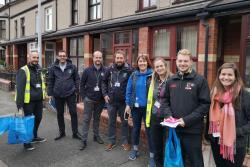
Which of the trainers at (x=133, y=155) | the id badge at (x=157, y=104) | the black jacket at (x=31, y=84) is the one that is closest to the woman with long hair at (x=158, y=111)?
the id badge at (x=157, y=104)

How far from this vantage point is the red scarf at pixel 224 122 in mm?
3033

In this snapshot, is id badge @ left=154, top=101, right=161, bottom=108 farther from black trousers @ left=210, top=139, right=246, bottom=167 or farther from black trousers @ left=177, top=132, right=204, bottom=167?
black trousers @ left=210, top=139, right=246, bottom=167

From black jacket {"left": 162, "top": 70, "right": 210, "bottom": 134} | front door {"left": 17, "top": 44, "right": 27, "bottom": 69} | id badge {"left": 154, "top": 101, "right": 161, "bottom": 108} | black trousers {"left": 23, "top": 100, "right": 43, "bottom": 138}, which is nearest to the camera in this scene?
black jacket {"left": 162, "top": 70, "right": 210, "bottom": 134}

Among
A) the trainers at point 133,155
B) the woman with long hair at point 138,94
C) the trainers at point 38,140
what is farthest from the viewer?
the trainers at point 38,140

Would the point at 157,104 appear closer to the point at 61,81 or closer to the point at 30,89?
the point at 61,81

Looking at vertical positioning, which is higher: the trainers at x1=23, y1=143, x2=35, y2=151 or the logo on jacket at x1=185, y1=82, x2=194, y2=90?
the logo on jacket at x1=185, y1=82, x2=194, y2=90

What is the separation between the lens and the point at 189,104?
340cm

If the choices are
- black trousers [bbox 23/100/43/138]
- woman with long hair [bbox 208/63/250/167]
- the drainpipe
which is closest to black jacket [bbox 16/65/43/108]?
black trousers [bbox 23/100/43/138]

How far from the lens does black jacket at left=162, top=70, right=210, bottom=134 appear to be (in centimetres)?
333

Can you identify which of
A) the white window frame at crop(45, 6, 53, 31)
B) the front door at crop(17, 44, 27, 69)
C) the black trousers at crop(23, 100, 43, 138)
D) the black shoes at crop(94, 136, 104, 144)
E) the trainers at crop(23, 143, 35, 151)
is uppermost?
the white window frame at crop(45, 6, 53, 31)

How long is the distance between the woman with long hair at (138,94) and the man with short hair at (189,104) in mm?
939

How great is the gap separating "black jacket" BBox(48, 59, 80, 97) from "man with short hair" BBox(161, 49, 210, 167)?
279 cm

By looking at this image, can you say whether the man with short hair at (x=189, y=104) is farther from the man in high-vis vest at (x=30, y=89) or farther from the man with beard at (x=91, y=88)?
the man in high-vis vest at (x=30, y=89)

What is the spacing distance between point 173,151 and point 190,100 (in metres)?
0.71
